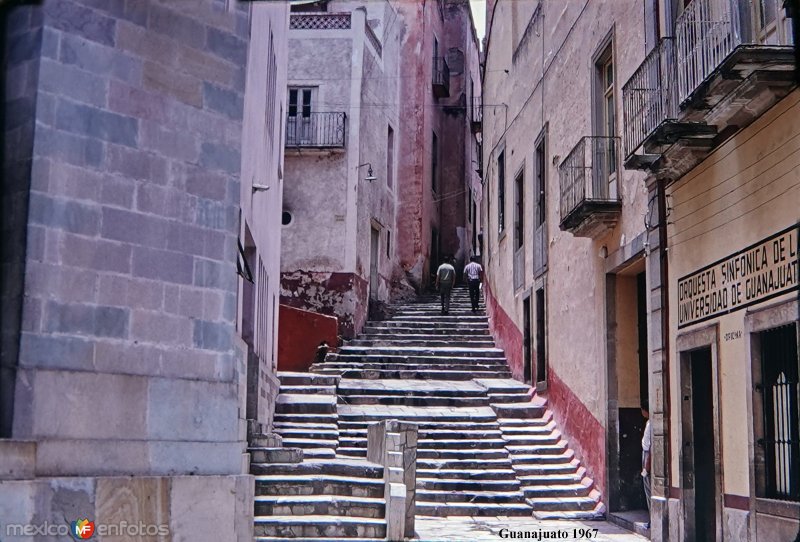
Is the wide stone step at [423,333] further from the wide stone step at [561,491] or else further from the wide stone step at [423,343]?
the wide stone step at [561,491]

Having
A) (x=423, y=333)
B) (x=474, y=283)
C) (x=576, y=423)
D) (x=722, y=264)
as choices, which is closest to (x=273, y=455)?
(x=576, y=423)

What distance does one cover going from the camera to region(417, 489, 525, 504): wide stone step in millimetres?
14062

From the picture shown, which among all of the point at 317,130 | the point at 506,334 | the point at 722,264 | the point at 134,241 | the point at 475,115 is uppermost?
the point at 475,115

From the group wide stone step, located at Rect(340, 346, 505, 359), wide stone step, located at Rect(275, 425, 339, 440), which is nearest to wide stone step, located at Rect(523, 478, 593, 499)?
wide stone step, located at Rect(275, 425, 339, 440)

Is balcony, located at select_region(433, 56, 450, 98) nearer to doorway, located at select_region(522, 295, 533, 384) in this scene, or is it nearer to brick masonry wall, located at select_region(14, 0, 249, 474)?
doorway, located at select_region(522, 295, 533, 384)

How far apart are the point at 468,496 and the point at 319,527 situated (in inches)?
137

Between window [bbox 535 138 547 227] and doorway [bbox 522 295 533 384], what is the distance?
1.65 metres

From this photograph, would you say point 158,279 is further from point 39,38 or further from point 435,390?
point 435,390

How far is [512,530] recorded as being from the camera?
12.3 metres

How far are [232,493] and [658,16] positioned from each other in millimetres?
7459

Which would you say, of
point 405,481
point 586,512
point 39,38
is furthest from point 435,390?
point 39,38

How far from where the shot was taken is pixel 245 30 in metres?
8.34

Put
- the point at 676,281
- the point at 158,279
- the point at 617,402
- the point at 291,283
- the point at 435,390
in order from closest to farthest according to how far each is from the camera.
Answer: the point at 158,279, the point at 676,281, the point at 617,402, the point at 435,390, the point at 291,283

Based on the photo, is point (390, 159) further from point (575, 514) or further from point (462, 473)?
point (575, 514)
